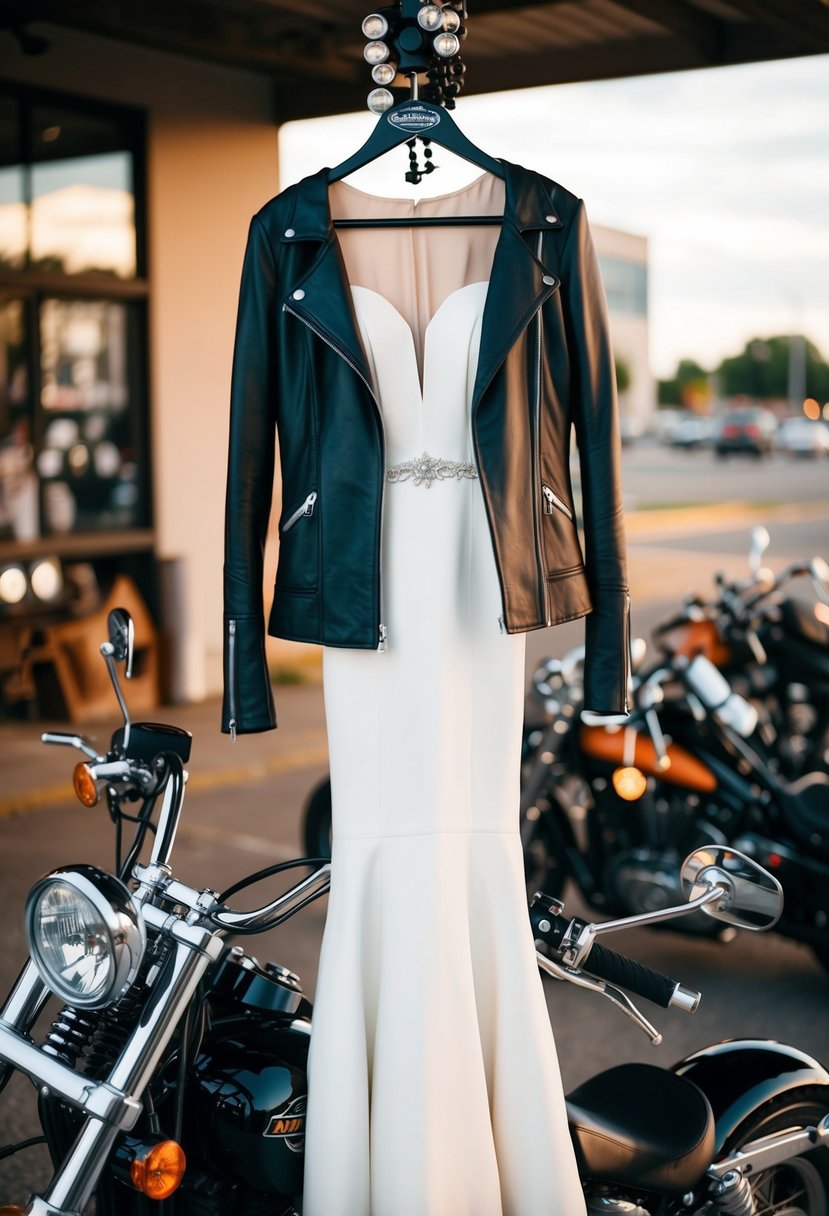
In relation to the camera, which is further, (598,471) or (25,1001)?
(598,471)

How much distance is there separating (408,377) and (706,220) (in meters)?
31.2

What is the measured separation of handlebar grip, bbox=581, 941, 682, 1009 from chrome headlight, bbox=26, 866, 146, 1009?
2.52 feet

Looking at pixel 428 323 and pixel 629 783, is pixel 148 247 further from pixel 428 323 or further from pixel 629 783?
pixel 428 323

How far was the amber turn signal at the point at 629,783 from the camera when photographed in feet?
14.3

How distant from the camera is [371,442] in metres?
2.24

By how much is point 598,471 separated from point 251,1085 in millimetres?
1114

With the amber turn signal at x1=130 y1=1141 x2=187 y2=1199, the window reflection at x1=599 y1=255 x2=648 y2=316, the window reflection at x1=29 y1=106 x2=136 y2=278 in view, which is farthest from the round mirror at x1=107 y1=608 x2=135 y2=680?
the window reflection at x1=599 y1=255 x2=648 y2=316

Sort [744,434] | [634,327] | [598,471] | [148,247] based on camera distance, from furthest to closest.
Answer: [634,327] < [744,434] < [148,247] < [598,471]

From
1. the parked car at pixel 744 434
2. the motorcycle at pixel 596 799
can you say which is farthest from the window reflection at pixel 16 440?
the parked car at pixel 744 434

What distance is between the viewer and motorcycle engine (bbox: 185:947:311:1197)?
2129mm

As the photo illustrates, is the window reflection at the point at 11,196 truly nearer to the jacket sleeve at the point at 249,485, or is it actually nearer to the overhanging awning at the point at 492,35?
the overhanging awning at the point at 492,35

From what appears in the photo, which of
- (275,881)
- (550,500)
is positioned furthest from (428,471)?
(275,881)

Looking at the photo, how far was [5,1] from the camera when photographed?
681 cm

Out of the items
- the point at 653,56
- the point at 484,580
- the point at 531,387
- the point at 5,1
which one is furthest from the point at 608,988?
the point at 653,56
